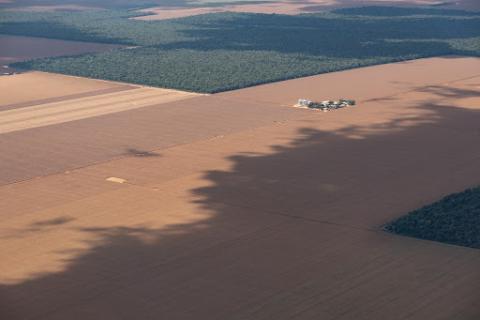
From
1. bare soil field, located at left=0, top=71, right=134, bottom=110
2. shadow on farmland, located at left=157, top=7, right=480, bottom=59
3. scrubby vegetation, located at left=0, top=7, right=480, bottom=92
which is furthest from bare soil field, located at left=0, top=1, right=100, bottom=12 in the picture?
bare soil field, located at left=0, top=71, right=134, bottom=110

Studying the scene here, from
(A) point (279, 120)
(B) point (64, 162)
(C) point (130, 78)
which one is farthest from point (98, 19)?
(B) point (64, 162)

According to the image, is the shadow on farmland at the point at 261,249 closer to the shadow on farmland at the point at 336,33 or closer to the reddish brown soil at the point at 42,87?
the reddish brown soil at the point at 42,87

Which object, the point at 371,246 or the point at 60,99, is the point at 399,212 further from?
the point at 60,99

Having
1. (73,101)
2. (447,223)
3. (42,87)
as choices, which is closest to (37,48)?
(42,87)

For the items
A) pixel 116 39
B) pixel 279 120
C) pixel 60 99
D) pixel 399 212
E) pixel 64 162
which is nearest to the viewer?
pixel 399 212

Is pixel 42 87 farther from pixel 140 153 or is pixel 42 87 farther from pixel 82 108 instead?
pixel 140 153

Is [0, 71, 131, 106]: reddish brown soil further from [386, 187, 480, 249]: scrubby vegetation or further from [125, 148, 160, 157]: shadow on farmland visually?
[386, 187, 480, 249]: scrubby vegetation
